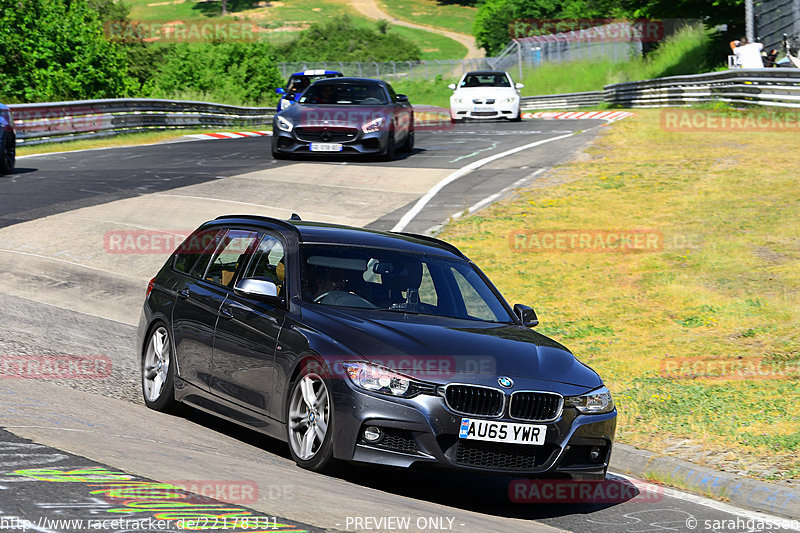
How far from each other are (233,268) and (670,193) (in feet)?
43.5

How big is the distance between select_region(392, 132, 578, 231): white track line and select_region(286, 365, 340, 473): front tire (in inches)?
394

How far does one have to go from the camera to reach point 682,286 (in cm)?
1351

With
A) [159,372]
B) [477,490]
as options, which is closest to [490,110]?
[159,372]

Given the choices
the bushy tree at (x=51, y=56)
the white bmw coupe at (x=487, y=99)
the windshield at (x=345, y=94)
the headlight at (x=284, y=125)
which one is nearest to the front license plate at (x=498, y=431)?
the headlight at (x=284, y=125)

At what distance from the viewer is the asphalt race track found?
5.19m

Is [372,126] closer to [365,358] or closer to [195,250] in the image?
[195,250]

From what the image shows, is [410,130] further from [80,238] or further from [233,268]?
[233,268]

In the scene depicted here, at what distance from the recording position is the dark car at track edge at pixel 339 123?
23.3m

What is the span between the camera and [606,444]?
688 cm

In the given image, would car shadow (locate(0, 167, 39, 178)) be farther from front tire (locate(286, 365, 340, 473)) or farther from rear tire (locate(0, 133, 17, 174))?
front tire (locate(286, 365, 340, 473))

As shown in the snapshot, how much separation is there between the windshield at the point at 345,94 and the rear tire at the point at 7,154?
605 cm

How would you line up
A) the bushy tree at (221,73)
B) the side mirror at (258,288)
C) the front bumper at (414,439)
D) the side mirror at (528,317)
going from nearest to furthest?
the front bumper at (414,439) < the side mirror at (258,288) < the side mirror at (528,317) < the bushy tree at (221,73)

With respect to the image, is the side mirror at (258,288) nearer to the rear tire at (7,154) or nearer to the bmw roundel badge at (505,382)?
the bmw roundel badge at (505,382)

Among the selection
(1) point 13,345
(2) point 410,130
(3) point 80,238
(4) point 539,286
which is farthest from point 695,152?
(1) point 13,345
